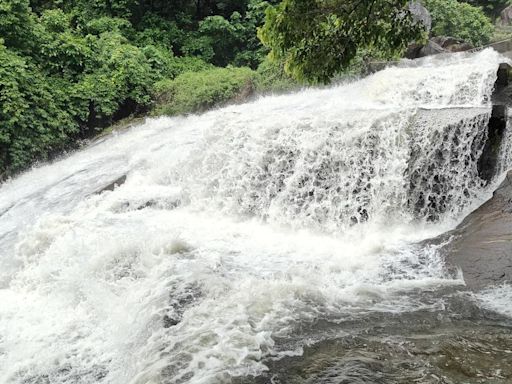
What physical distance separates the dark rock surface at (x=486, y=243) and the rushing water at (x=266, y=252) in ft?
0.66

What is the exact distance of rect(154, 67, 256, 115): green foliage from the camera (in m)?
15.0

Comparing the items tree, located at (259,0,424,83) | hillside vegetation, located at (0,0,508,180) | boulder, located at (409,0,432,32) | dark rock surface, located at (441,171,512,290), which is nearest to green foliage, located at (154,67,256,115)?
hillside vegetation, located at (0,0,508,180)

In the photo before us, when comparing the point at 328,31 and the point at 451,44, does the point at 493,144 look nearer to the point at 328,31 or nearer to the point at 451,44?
the point at 328,31

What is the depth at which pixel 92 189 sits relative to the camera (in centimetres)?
972

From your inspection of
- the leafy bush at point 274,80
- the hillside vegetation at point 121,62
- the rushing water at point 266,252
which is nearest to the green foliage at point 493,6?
the hillside vegetation at point 121,62

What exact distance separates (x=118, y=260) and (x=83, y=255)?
0.63 m

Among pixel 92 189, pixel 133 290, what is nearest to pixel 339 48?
pixel 133 290

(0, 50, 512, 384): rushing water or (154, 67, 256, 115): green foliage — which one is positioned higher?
(154, 67, 256, 115): green foliage

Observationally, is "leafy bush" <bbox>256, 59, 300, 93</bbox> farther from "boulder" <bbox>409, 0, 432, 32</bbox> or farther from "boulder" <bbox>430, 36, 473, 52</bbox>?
"boulder" <bbox>409, 0, 432, 32</bbox>

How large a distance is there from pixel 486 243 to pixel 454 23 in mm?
14825

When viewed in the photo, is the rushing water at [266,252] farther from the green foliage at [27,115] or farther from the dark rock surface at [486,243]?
the green foliage at [27,115]

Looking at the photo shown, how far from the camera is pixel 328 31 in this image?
456 centimetres

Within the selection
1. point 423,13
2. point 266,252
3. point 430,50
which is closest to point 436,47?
point 430,50

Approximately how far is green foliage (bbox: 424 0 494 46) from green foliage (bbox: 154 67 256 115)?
25.2 ft
